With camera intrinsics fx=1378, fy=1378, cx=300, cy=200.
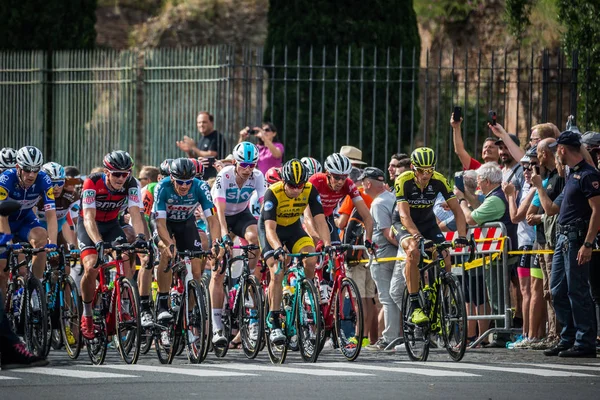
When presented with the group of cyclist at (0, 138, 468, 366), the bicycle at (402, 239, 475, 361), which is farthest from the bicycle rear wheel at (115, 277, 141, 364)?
the bicycle at (402, 239, 475, 361)

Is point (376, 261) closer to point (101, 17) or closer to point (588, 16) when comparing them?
point (588, 16)

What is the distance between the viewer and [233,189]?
15.2 metres

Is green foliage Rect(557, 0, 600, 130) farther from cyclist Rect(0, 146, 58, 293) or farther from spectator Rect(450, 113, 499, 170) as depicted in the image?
cyclist Rect(0, 146, 58, 293)

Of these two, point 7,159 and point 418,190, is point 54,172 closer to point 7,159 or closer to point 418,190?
point 7,159

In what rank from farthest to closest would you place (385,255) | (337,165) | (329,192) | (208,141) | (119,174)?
(208,141) < (329,192) < (385,255) < (337,165) < (119,174)

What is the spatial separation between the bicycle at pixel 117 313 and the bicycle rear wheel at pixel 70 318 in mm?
466

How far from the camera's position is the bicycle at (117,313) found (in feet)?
43.5

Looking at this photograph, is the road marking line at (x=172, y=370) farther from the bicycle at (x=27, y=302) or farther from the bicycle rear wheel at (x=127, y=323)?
the bicycle at (x=27, y=302)

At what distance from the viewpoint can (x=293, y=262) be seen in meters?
13.7

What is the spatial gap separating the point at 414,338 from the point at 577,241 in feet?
5.86

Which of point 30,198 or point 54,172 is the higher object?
point 54,172

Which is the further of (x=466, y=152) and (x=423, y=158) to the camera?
(x=466, y=152)

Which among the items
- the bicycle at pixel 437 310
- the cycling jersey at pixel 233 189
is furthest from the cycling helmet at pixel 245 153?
the bicycle at pixel 437 310

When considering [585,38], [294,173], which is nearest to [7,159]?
[294,173]
